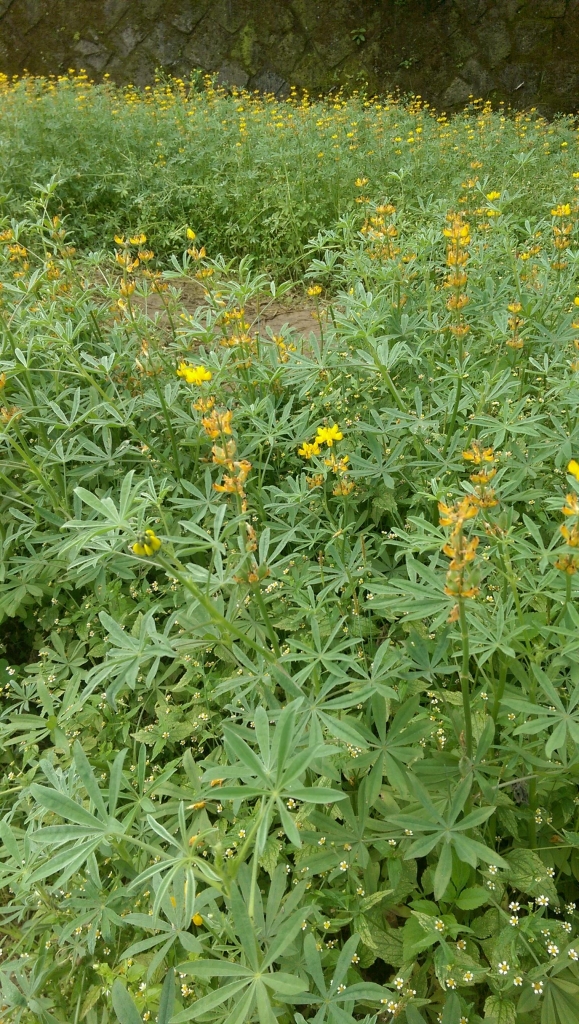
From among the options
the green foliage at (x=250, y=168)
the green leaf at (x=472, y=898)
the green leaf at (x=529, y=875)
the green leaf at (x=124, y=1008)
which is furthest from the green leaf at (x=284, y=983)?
the green foliage at (x=250, y=168)

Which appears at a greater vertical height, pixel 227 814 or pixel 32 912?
pixel 227 814

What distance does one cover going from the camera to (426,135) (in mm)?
5398

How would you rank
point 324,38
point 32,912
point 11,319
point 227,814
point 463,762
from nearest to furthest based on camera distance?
point 463,762, point 227,814, point 32,912, point 11,319, point 324,38

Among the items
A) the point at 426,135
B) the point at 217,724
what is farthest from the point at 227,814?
the point at 426,135

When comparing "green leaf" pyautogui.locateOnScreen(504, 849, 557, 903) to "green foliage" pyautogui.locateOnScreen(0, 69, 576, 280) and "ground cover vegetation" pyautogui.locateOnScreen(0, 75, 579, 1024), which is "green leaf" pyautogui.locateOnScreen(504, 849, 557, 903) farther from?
"green foliage" pyautogui.locateOnScreen(0, 69, 576, 280)

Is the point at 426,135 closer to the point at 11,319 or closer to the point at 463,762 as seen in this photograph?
the point at 11,319

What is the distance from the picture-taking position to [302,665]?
5.35 ft

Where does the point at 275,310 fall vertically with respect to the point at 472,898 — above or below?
above

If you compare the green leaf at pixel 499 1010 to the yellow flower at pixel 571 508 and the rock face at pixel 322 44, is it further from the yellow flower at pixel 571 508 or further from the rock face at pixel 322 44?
the rock face at pixel 322 44

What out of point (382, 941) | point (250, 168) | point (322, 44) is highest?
point (322, 44)

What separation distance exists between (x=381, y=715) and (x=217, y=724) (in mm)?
570

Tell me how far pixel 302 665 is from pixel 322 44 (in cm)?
1016

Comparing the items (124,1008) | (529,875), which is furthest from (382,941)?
(124,1008)

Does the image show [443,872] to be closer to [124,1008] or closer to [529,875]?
[529,875]
